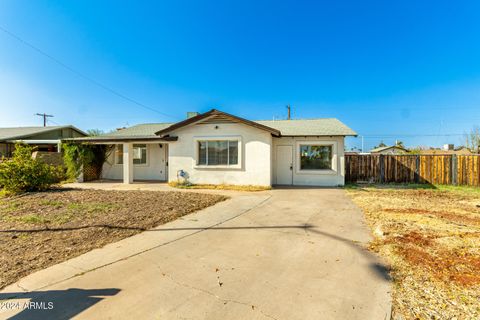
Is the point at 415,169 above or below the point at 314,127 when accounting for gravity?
below

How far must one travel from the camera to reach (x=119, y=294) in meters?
2.79

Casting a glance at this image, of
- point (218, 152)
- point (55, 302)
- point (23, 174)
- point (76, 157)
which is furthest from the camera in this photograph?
point (76, 157)

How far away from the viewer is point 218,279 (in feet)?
10.5

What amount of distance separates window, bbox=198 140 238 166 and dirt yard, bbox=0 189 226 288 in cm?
358

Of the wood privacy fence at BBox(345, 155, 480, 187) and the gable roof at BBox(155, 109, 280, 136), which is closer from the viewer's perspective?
the gable roof at BBox(155, 109, 280, 136)

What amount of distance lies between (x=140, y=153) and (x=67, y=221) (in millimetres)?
10124

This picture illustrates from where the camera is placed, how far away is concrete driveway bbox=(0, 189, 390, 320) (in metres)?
2.52

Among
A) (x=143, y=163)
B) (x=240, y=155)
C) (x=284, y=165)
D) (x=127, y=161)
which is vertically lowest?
(x=284, y=165)

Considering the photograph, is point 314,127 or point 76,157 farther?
point 314,127

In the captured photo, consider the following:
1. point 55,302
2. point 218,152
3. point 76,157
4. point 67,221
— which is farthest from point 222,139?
point 55,302

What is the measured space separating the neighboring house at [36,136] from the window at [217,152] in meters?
12.5

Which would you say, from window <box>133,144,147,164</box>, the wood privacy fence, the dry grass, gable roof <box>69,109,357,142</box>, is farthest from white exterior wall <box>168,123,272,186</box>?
the wood privacy fence

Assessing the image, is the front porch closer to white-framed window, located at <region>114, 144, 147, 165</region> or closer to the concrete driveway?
white-framed window, located at <region>114, 144, 147, 165</region>

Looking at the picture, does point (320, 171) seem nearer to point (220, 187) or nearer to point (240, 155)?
point (240, 155)
